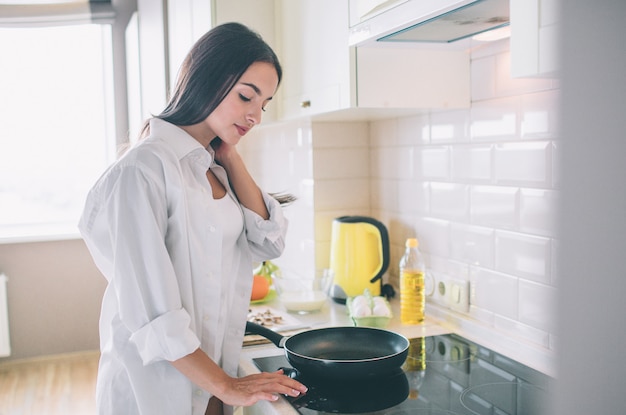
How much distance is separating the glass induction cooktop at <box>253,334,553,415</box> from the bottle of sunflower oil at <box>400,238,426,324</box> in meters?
0.25

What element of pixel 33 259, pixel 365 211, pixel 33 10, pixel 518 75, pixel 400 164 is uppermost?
pixel 33 10

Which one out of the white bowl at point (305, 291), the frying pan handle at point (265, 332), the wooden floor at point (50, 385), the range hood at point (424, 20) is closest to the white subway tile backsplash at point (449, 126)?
the range hood at point (424, 20)

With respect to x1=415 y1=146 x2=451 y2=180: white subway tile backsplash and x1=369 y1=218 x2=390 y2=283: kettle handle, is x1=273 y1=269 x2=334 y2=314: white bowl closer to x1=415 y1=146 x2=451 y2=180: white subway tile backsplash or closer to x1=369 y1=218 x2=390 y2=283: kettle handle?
x1=369 y1=218 x2=390 y2=283: kettle handle

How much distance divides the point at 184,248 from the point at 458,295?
89 centimetres

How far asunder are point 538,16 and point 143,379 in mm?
956

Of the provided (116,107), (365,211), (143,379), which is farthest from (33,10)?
(143,379)

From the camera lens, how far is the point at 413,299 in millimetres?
1806

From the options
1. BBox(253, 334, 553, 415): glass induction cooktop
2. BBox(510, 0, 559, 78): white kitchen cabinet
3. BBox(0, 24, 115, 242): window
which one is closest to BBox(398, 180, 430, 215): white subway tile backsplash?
BBox(253, 334, 553, 415): glass induction cooktop

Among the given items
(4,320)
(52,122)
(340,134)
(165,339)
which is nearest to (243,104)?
(165,339)

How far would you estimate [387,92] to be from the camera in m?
1.68

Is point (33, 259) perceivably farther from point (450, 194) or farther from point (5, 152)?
point (450, 194)

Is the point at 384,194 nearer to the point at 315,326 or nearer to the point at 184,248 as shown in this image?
the point at 315,326

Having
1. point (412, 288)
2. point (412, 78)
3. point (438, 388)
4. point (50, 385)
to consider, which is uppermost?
point (412, 78)

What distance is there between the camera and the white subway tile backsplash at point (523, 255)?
1471 millimetres
